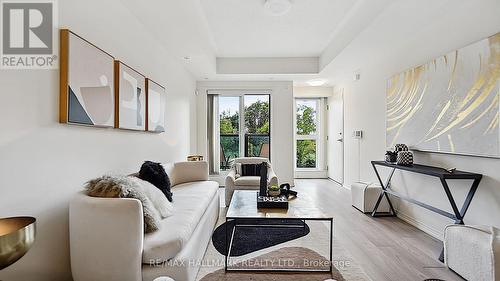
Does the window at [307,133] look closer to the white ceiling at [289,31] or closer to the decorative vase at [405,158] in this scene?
the white ceiling at [289,31]

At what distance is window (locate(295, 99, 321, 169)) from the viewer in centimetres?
738

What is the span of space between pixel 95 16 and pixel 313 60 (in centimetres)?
415

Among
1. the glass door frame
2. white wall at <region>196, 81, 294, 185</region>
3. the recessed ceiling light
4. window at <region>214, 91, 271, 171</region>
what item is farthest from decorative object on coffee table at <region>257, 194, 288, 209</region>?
the glass door frame

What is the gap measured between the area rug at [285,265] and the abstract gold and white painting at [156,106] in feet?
6.26

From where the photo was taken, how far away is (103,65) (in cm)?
221

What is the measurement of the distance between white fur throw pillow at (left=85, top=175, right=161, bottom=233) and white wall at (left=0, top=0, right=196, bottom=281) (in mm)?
240

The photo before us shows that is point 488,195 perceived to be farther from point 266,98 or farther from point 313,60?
point 266,98

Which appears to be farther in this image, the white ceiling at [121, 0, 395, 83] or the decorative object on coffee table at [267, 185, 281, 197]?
the white ceiling at [121, 0, 395, 83]

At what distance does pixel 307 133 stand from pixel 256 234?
472 centimetres

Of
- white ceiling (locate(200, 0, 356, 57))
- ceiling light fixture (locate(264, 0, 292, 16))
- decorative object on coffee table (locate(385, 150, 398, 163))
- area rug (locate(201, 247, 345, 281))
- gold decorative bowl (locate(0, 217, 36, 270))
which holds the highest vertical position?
white ceiling (locate(200, 0, 356, 57))

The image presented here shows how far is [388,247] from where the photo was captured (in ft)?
9.07

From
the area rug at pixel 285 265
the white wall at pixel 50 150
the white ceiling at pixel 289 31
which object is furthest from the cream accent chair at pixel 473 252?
the white wall at pixel 50 150

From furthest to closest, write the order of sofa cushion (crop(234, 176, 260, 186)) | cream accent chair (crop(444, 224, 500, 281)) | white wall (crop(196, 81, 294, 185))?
white wall (crop(196, 81, 294, 185)) → sofa cushion (crop(234, 176, 260, 186)) → cream accent chair (crop(444, 224, 500, 281))

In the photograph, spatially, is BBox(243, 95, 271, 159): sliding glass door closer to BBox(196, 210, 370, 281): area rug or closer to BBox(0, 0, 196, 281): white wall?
BBox(196, 210, 370, 281): area rug
